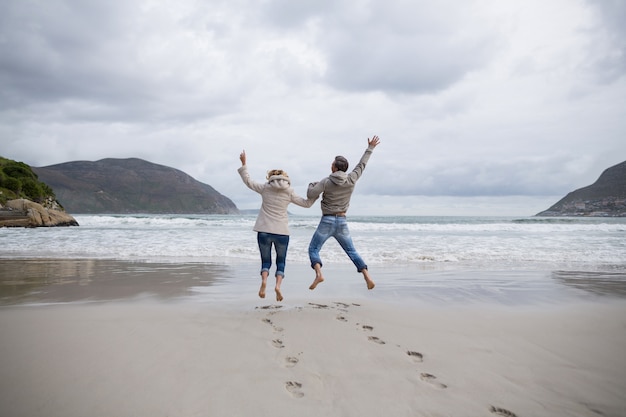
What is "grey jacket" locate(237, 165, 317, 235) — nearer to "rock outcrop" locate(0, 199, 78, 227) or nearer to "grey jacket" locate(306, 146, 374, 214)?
"grey jacket" locate(306, 146, 374, 214)

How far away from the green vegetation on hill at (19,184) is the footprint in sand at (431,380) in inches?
1422

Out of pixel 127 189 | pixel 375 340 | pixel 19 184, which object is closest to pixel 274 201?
pixel 375 340

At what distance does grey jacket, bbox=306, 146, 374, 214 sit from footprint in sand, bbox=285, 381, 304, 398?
3350 mm

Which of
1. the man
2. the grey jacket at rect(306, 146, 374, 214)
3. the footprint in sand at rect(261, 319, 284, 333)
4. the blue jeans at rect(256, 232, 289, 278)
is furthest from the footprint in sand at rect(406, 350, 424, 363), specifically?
the grey jacket at rect(306, 146, 374, 214)

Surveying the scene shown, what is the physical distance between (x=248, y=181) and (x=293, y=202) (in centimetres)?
80

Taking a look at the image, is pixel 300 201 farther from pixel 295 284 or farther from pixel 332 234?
pixel 295 284

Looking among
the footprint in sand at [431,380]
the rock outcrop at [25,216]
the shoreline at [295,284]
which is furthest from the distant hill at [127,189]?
the footprint in sand at [431,380]

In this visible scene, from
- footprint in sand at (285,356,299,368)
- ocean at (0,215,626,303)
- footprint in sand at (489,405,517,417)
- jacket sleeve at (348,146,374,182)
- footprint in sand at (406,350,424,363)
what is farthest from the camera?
ocean at (0,215,626,303)

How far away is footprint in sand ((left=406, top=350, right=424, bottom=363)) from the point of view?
10.9ft

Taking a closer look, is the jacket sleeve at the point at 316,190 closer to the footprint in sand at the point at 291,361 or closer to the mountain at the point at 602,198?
the footprint in sand at the point at 291,361

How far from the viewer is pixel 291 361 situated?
327 cm

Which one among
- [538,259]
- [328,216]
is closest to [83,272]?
[328,216]

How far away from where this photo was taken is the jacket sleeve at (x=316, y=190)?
227 inches

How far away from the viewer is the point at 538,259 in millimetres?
10969
